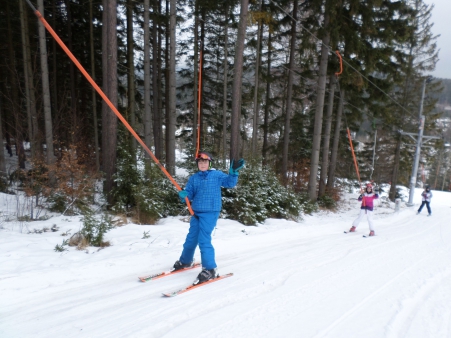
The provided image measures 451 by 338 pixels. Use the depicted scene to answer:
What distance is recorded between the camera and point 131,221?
787 cm

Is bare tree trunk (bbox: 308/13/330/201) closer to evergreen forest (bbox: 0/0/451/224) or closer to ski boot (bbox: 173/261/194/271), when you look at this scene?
evergreen forest (bbox: 0/0/451/224)

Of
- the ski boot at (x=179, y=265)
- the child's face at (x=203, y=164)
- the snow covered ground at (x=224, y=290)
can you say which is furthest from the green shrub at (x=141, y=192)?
the child's face at (x=203, y=164)

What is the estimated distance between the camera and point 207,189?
4820 mm

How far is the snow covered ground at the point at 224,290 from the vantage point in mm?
3244

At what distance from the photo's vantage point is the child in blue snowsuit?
4.67m

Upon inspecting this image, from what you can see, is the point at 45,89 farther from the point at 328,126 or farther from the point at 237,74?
the point at 328,126

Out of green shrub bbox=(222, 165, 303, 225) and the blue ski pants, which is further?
green shrub bbox=(222, 165, 303, 225)

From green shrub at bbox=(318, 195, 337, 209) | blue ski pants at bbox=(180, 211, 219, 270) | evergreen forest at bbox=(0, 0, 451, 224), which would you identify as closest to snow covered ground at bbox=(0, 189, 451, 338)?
blue ski pants at bbox=(180, 211, 219, 270)

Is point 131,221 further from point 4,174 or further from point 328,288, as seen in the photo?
point 4,174

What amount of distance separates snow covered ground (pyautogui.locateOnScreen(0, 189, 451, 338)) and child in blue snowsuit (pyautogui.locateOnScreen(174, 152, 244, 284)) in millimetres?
310

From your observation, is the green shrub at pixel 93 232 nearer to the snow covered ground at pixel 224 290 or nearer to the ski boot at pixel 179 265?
the snow covered ground at pixel 224 290

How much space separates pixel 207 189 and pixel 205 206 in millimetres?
301

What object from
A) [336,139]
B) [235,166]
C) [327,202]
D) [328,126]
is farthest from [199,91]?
[336,139]

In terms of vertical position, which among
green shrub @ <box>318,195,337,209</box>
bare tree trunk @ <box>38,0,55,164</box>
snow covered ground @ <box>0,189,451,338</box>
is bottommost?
green shrub @ <box>318,195,337,209</box>
